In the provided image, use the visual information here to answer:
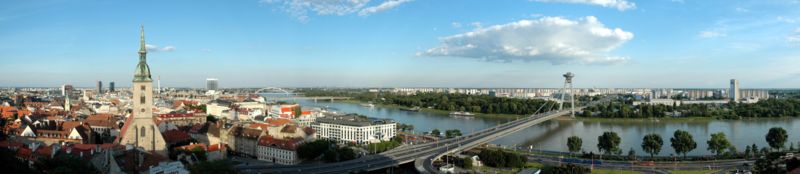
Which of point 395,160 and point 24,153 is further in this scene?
point 395,160

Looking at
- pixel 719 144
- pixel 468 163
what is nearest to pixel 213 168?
pixel 468 163

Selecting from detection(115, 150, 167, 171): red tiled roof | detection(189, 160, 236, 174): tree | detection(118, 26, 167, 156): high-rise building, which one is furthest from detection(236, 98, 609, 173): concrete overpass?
detection(189, 160, 236, 174): tree

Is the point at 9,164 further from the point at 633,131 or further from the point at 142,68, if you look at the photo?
the point at 633,131

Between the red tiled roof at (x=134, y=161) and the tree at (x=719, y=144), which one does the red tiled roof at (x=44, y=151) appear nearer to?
the red tiled roof at (x=134, y=161)

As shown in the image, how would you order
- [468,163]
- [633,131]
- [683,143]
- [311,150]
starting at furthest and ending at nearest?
[633,131]
[683,143]
[311,150]
[468,163]

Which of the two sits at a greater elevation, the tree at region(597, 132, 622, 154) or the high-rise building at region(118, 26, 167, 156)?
the high-rise building at region(118, 26, 167, 156)

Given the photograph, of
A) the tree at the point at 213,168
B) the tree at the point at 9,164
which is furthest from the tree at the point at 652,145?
the tree at the point at 9,164

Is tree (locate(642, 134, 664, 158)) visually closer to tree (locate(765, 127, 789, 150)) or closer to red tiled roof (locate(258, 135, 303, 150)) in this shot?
tree (locate(765, 127, 789, 150))

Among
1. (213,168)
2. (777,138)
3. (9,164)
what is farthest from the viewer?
(777,138)

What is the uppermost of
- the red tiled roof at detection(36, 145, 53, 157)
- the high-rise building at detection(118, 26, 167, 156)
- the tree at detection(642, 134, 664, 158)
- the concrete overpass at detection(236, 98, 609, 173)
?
the high-rise building at detection(118, 26, 167, 156)
